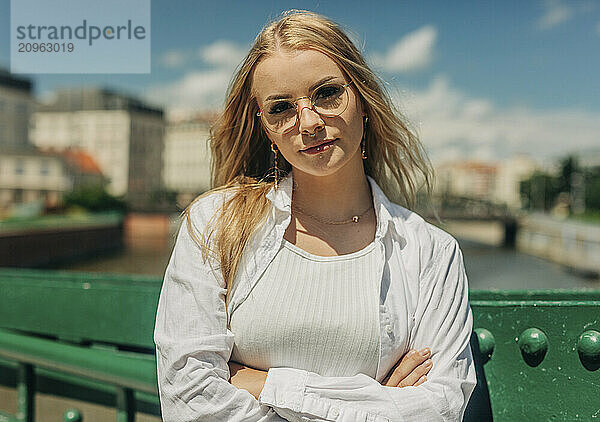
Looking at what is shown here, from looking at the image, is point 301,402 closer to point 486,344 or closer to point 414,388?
point 414,388

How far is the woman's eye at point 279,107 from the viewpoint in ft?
2.85

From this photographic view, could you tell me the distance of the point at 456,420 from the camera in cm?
82

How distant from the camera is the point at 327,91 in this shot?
2.83 ft

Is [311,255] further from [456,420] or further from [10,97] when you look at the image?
[10,97]

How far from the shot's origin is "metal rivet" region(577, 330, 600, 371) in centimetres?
90

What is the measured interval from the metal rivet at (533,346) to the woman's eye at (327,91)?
1.39 ft

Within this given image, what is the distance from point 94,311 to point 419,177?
2.25 feet

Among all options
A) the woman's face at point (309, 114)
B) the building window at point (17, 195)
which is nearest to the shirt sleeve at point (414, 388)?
the woman's face at point (309, 114)

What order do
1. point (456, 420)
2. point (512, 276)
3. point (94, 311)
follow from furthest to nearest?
point (512, 276)
point (94, 311)
point (456, 420)

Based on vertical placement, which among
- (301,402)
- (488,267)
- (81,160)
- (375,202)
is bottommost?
(488,267)

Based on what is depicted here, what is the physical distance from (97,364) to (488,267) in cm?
1907

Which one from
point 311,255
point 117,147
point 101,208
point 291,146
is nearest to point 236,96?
point 291,146

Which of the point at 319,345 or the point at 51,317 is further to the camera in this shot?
the point at 51,317

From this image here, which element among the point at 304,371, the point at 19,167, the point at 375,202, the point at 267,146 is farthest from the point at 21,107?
the point at 304,371
